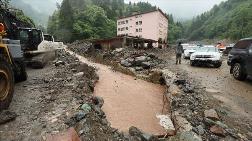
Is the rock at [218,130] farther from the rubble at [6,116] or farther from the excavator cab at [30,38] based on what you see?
the excavator cab at [30,38]

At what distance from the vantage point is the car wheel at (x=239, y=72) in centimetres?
1358

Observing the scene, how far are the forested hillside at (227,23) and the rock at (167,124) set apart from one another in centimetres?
7876

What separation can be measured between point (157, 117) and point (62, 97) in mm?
2883

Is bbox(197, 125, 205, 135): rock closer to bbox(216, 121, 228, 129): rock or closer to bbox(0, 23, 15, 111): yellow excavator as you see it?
bbox(216, 121, 228, 129): rock

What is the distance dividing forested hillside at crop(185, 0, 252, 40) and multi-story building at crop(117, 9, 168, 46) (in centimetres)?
2871

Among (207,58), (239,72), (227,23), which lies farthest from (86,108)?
(227,23)

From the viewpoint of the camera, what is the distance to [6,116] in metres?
6.21

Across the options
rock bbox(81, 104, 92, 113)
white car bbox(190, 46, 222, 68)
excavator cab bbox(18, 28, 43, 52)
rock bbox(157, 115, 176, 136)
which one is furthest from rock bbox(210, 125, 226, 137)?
white car bbox(190, 46, 222, 68)

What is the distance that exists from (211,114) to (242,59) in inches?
227

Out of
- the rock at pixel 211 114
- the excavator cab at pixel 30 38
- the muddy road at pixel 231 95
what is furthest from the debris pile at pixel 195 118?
the excavator cab at pixel 30 38

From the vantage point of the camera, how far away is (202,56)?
19844 millimetres

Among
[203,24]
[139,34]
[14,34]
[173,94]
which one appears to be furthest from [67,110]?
[203,24]

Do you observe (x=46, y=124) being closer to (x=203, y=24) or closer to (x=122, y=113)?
(x=122, y=113)

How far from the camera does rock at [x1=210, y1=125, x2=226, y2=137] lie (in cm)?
752
